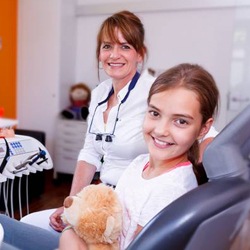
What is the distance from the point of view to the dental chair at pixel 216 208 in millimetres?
446

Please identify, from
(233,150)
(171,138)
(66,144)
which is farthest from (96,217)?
(66,144)

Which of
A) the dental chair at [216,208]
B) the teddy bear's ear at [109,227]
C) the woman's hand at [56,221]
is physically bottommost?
the woman's hand at [56,221]

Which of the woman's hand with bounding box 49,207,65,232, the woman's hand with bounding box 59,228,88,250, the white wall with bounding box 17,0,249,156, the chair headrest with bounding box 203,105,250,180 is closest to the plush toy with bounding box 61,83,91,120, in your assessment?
the white wall with bounding box 17,0,249,156

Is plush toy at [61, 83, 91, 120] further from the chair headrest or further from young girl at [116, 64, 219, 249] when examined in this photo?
the chair headrest

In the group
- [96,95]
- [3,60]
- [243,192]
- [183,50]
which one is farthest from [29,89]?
[243,192]

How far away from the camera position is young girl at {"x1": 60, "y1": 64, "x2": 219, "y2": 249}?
659mm

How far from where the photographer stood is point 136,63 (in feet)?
3.92

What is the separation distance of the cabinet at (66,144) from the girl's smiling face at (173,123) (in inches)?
98.1

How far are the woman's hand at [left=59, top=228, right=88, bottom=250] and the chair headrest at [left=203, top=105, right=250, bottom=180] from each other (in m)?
0.37

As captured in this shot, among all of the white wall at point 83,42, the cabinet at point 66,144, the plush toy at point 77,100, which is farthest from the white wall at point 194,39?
the cabinet at point 66,144

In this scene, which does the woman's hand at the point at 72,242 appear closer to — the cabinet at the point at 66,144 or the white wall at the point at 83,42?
the cabinet at the point at 66,144

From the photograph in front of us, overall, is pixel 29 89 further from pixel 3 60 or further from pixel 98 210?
pixel 98 210

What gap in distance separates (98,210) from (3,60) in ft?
10.3

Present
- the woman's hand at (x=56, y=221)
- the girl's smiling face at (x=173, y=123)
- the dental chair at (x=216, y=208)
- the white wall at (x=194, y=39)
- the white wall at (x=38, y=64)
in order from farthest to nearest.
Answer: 1. the white wall at (x=38, y=64)
2. the white wall at (x=194, y=39)
3. the woman's hand at (x=56, y=221)
4. the girl's smiling face at (x=173, y=123)
5. the dental chair at (x=216, y=208)
